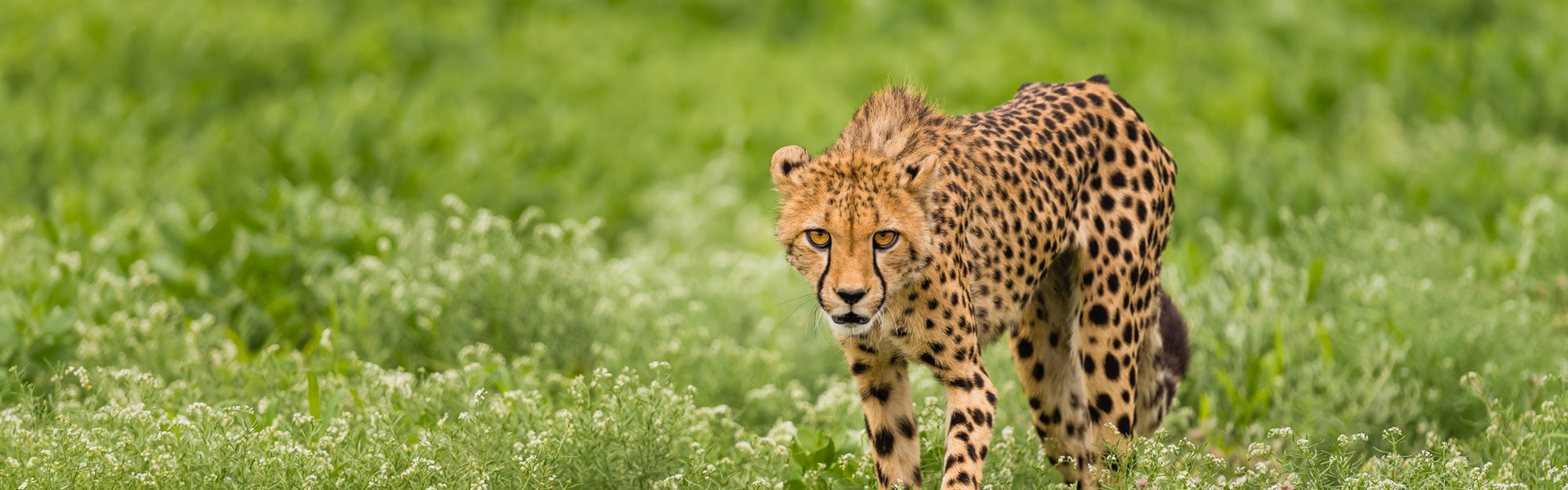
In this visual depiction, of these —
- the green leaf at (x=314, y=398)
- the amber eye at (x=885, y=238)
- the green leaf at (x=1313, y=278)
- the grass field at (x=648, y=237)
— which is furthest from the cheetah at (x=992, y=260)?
the green leaf at (x=314, y=398)

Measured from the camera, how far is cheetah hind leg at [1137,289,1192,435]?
4480mm

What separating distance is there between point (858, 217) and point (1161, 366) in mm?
1824

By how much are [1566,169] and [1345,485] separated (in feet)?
19.7

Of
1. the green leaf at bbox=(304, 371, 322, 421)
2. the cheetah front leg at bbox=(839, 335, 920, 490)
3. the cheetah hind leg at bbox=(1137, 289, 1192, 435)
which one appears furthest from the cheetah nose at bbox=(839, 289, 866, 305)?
the green leaf at bbox=(304, 371, 322, 421)

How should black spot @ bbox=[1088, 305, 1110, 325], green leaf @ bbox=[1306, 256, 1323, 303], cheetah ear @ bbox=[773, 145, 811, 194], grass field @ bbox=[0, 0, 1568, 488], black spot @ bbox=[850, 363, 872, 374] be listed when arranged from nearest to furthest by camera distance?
cheetah ear @ bbox=[773, 145, 811, 194]
black spot @ bbox=[850, 363, 872, 374]
black spot @ bbox=[1088, 305, 1110, 325]
grass field @ bbox=[0, 0, 1568, 488]
green leaf @ bbox=[1306, 256, 1323, 303]

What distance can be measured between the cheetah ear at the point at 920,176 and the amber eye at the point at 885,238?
16 cm

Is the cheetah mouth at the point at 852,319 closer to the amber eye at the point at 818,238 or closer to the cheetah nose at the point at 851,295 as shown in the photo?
the cheetah nose at the point at 851,295

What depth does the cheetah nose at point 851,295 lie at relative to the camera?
10.3 feet

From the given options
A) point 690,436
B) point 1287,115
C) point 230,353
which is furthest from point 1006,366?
point 1287,115

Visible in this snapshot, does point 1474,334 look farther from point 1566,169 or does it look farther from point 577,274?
point 577,274

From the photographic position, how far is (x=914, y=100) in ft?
12.2

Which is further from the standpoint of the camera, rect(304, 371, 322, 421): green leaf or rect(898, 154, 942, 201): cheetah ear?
rect(304, 371, 322, 421): green leaf

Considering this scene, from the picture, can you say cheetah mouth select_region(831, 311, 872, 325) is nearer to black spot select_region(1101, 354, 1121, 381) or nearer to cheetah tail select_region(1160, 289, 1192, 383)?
black spot select_region(1101, 354, 1121, 381)

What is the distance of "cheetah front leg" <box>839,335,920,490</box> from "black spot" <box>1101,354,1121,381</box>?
0.73 metres
